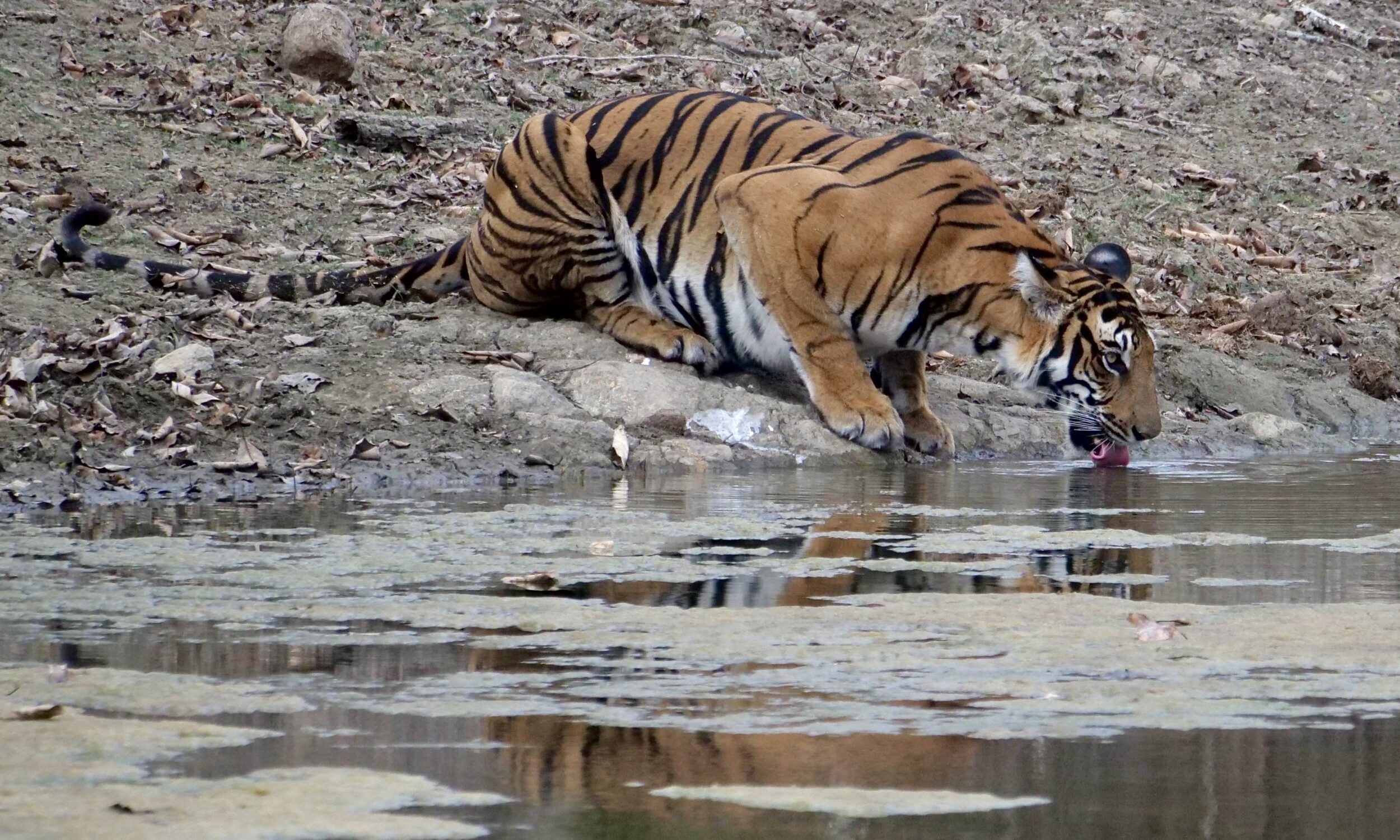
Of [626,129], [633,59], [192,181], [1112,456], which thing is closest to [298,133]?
[192,181]

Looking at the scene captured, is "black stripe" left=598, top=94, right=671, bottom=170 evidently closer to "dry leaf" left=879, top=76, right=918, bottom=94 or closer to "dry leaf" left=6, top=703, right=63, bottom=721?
"dry leaf" left=879, top=76, right=918, bottom=94

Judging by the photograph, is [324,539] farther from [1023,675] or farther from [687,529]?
[1023,675]

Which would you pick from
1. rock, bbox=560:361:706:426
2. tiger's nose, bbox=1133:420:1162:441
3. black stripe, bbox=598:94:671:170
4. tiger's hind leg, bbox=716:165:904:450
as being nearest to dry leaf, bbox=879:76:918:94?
black stripe, bbox=598:94:671:170

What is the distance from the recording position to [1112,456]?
746 cm

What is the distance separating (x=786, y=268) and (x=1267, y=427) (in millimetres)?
2640

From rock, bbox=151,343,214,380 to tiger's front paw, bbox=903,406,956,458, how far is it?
2836 mm

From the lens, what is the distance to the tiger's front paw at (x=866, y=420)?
7.29 m

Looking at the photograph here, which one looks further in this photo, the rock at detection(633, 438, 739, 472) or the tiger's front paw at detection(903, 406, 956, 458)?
the tiger's front paw at detection(903, 406, 956, 458)

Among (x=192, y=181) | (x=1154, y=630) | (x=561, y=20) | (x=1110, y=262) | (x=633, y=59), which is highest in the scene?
(x=561, y=20)

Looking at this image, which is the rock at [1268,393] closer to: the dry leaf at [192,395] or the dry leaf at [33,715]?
the dry leaf at [192,395]

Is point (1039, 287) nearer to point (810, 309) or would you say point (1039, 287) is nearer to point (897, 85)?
point (810, 309)

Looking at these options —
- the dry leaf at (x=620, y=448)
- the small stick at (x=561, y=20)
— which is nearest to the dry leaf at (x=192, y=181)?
the dry leaf at (x=620, y=448)

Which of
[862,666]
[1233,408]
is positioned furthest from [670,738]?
[1233,408]

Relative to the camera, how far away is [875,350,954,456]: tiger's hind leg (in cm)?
758
